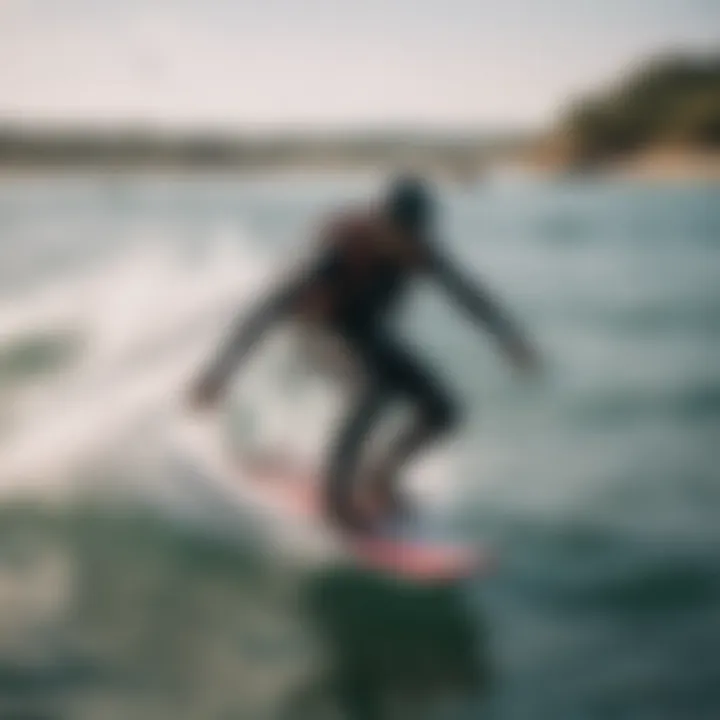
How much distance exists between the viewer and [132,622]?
3.80ft

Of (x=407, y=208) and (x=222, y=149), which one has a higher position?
(x=222, y=149)

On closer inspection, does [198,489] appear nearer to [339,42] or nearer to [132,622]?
[132,622]

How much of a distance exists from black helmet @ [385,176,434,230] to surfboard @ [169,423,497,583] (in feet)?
0.99

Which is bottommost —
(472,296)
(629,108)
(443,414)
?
(443,414)

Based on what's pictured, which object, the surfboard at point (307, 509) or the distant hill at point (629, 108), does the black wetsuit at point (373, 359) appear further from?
the distant hill at point (629, 108)

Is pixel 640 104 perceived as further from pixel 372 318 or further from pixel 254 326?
pixel 254 326

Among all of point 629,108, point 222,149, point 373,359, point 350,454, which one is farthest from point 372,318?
point 629,108

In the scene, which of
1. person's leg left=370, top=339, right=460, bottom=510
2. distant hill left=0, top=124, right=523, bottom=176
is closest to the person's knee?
person's leg left=370, top=339, right=460, bottom=510

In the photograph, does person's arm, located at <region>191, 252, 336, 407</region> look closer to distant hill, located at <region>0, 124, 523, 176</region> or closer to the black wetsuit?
the black wetsuit

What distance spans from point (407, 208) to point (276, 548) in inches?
16.3

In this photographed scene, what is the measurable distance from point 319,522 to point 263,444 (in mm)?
108

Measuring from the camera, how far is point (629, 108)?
123 centimetres

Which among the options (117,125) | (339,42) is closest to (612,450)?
(339,42)

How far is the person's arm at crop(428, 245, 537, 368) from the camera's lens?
116 centimetres
